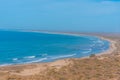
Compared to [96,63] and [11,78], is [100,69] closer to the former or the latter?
[96,63]

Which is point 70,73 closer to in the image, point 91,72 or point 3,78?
point 91,72

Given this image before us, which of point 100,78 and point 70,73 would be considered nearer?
point 100,78

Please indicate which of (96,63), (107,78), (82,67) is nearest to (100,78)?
(107,78)

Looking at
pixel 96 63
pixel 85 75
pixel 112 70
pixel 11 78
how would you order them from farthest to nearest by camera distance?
pixel 96 63, pixel 112 70, pixel 85 75, pixel 11 78

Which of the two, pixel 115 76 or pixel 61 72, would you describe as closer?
pixel 115 76

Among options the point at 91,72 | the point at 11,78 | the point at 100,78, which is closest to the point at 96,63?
the point at 91,72

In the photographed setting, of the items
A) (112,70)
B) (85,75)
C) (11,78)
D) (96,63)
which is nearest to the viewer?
(11,78)

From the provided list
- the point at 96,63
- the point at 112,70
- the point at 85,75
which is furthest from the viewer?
the point at 96,63

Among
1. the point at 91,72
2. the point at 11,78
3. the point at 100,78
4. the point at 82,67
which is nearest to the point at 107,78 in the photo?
the point at 100,78

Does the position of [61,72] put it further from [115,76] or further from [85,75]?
[115,76]
